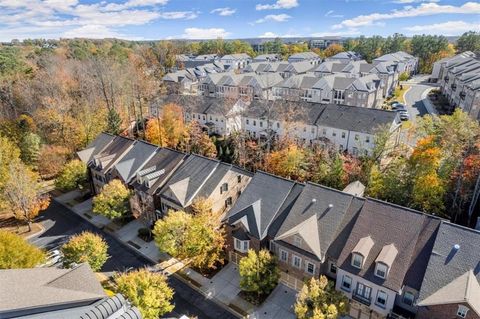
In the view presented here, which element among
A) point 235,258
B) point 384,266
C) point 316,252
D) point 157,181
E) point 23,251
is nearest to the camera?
point 384,266

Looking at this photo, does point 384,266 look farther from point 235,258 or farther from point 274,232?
point 235,258

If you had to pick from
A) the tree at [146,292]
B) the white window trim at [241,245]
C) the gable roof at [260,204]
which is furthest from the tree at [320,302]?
the tree at [146,292]

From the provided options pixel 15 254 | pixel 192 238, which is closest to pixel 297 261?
pixel 192 238

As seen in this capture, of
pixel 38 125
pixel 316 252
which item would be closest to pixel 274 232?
pixel 316 252

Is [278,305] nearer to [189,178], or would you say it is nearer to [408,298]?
[408,298]

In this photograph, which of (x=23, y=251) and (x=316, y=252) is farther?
(x=23, y=251)
